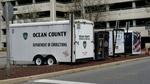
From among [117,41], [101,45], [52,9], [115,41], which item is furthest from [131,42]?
[52,9]

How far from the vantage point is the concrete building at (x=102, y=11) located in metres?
78.6

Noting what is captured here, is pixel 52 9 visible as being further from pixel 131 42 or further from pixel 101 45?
pixel 101 45

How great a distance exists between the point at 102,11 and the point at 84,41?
57.7 metres

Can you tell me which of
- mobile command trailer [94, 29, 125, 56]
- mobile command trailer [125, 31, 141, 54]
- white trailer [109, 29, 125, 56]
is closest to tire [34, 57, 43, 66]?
mobile command trailer [94, 29, 125, 56]

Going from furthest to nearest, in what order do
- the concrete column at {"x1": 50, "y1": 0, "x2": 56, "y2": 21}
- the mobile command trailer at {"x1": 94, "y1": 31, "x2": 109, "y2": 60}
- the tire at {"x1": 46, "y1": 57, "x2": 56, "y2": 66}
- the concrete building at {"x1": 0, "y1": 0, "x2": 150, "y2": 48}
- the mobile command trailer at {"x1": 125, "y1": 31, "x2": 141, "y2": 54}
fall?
1. the concrete column at {"x1": 50, "y1": 0, "x2": 56, "y2": 21}
2. the concrete building at {"x1": 0, "y1": 0, "x2": 150, "y2": 48}
3. the mobile command trailer at {"x1": 125, "y1": 31, "x2": 141, "y2": 54}
4. the mobile command trailer at {"x1": 94, "y1": 31, "x2": 109, "y2": 60}
5. the tire at {"x1": 46, "y1": 57, "x2": 56, "y2": 66}

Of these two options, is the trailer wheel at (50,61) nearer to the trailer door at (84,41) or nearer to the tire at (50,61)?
the tire at (50,61)

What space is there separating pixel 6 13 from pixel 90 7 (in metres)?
61.3

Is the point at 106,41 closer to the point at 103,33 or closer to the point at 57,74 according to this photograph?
the point at 103,33

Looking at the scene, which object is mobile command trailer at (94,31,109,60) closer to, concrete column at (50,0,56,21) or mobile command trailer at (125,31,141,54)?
mobile command trailer at (125,31,141,54)

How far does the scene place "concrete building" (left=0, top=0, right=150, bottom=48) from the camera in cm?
7862

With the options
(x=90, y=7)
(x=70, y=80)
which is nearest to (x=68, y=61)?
(x=70, y=80)

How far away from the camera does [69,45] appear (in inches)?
951

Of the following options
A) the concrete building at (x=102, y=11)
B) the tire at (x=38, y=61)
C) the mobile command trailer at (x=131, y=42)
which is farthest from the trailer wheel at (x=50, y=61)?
the concrete building at (x=102, y=11)

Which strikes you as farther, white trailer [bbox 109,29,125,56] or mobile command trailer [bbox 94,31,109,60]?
white trailer [bbox 109,29,125,56]
